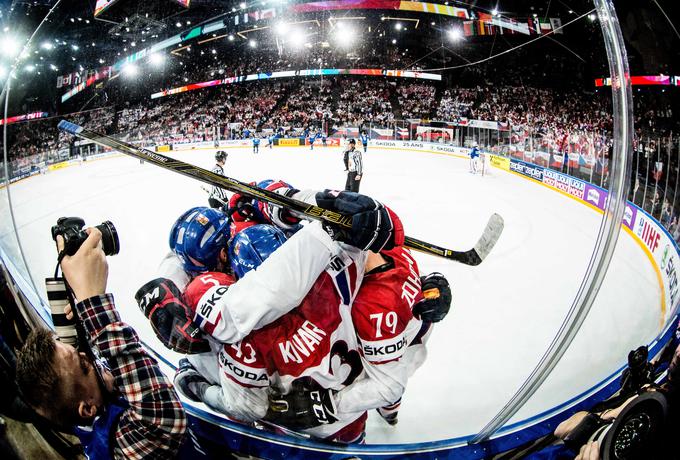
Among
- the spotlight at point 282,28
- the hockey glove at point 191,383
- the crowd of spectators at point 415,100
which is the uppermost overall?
the spotlight at point 282,28

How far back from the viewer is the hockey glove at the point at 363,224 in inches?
25.0

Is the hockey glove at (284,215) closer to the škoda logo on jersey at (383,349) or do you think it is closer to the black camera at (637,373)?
the škoda logo on jersey at (383,349)

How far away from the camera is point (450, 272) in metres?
1.64

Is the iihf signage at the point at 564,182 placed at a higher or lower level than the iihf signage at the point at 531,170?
lower

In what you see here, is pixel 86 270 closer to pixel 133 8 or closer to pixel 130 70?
pixel 130 70

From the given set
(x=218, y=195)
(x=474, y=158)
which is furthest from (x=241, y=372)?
(x=474, y=158)

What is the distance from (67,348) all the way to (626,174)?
3.05 feet

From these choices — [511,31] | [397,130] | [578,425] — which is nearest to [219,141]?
[397,130]

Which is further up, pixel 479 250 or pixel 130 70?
pixel 130 70

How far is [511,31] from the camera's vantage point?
5.35 feet

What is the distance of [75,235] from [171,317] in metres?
0.21

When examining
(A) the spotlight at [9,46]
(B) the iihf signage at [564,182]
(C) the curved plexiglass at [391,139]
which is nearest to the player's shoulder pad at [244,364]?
(C) the curved plexiglass at [391,139]

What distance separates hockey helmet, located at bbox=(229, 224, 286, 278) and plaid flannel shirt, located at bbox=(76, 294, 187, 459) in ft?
0.81

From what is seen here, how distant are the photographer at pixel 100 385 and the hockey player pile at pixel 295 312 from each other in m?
0.11
